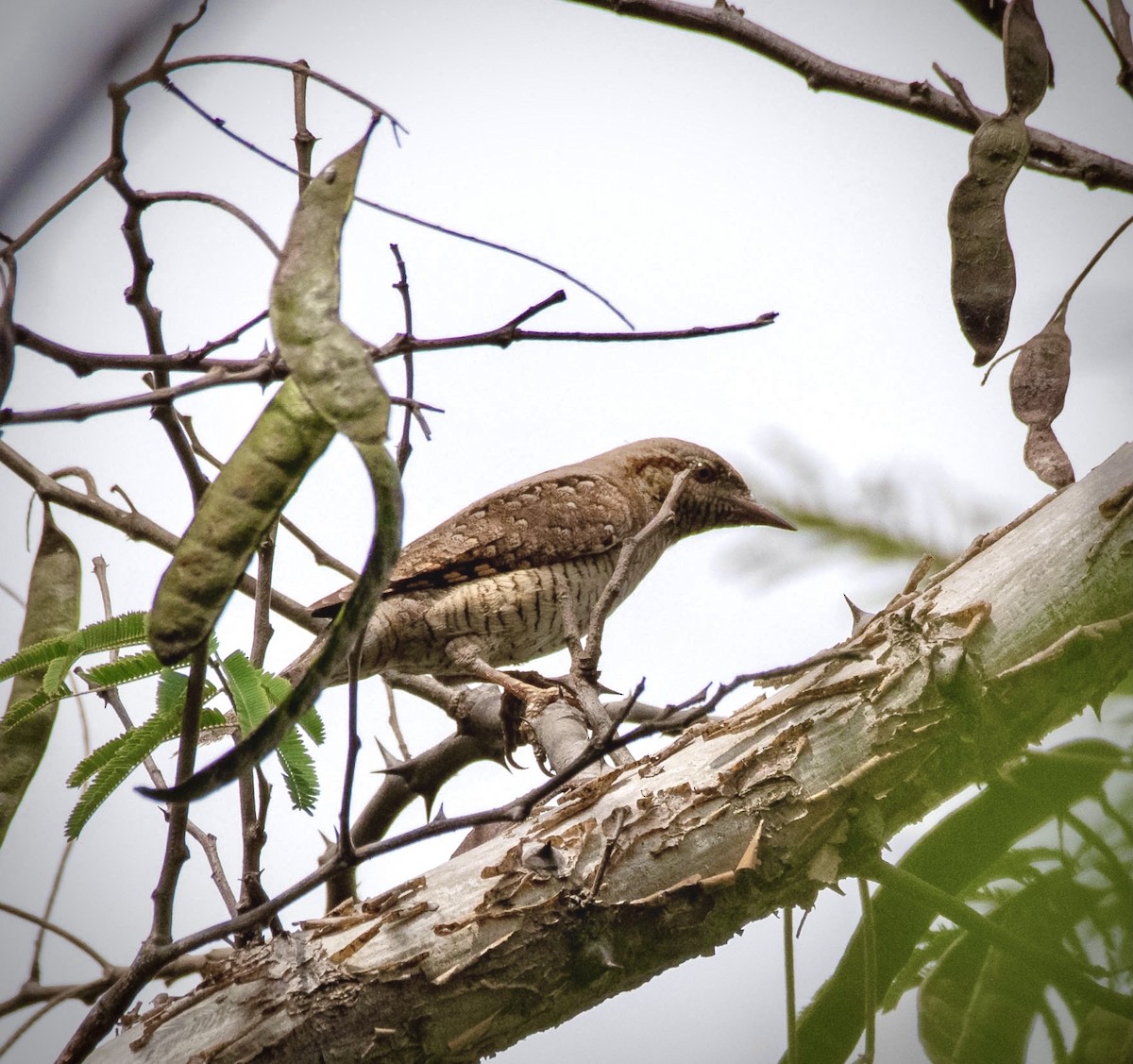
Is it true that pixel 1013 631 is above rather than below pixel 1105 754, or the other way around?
above

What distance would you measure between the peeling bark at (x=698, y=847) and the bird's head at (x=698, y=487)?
2474 millimetres

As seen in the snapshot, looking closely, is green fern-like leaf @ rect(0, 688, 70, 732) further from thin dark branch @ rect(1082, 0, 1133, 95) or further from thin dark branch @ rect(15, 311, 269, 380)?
thin dark branch @ rect(1082, 0, 1133, 95)

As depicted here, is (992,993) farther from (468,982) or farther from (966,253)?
(966,253)

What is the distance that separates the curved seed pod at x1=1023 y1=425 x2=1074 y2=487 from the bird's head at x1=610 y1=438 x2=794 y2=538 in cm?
230

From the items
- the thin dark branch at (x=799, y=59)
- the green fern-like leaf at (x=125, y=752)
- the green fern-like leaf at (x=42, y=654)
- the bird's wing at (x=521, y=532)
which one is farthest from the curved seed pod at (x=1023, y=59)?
the bird's wing at (x=521, y=532)

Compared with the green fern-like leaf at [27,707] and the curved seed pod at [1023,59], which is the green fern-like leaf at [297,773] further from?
the curved seed pod at [1023,59]

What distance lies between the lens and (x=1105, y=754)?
3.95ft

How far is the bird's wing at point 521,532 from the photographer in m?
3.54

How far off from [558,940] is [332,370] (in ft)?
3.38

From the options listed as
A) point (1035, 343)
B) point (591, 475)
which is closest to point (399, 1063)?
point (1035, 343)

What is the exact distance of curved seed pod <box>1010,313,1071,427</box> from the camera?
190 centimetres

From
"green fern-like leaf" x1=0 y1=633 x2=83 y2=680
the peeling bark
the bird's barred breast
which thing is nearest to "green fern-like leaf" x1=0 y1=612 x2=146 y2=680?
"green fern-like leaf" x1=0 y1=633 x2=83 y2=680

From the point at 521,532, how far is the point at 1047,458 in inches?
82.1

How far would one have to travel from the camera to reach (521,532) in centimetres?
370
